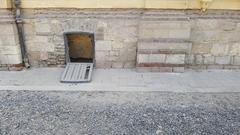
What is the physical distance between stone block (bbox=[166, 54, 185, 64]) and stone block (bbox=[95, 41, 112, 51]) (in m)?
1.35

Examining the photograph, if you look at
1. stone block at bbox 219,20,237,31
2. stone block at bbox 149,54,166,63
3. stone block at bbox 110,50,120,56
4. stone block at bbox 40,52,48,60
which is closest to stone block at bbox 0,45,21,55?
stone block at bbox 40,52,48,60

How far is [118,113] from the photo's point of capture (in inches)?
174

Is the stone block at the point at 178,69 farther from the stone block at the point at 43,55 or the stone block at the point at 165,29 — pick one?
the stone block at the point at 43,55

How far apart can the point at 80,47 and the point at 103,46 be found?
2.23 ft

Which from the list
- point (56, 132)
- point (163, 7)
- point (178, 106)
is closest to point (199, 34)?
point (163, 7)

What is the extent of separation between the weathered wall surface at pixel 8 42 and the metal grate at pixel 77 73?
116 cm

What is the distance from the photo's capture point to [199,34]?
6.01 meters

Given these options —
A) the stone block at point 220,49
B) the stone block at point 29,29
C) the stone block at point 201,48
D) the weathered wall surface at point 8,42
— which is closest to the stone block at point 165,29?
the stone block at point 201,48

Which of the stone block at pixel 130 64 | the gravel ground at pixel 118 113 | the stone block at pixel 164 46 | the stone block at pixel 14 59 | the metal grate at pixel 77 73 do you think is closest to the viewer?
the gravel ground at pixel 118 113

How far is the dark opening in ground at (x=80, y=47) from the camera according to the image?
620cm

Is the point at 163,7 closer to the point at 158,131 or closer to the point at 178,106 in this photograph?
the point at 178,106

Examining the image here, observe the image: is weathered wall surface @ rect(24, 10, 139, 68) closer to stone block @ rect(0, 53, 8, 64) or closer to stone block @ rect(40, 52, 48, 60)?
stone block @ rect(40, 52, 48, 60)

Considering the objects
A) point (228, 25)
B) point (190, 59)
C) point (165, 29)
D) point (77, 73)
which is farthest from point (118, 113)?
point (228, 25)

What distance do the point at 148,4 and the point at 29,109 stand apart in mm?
3176
